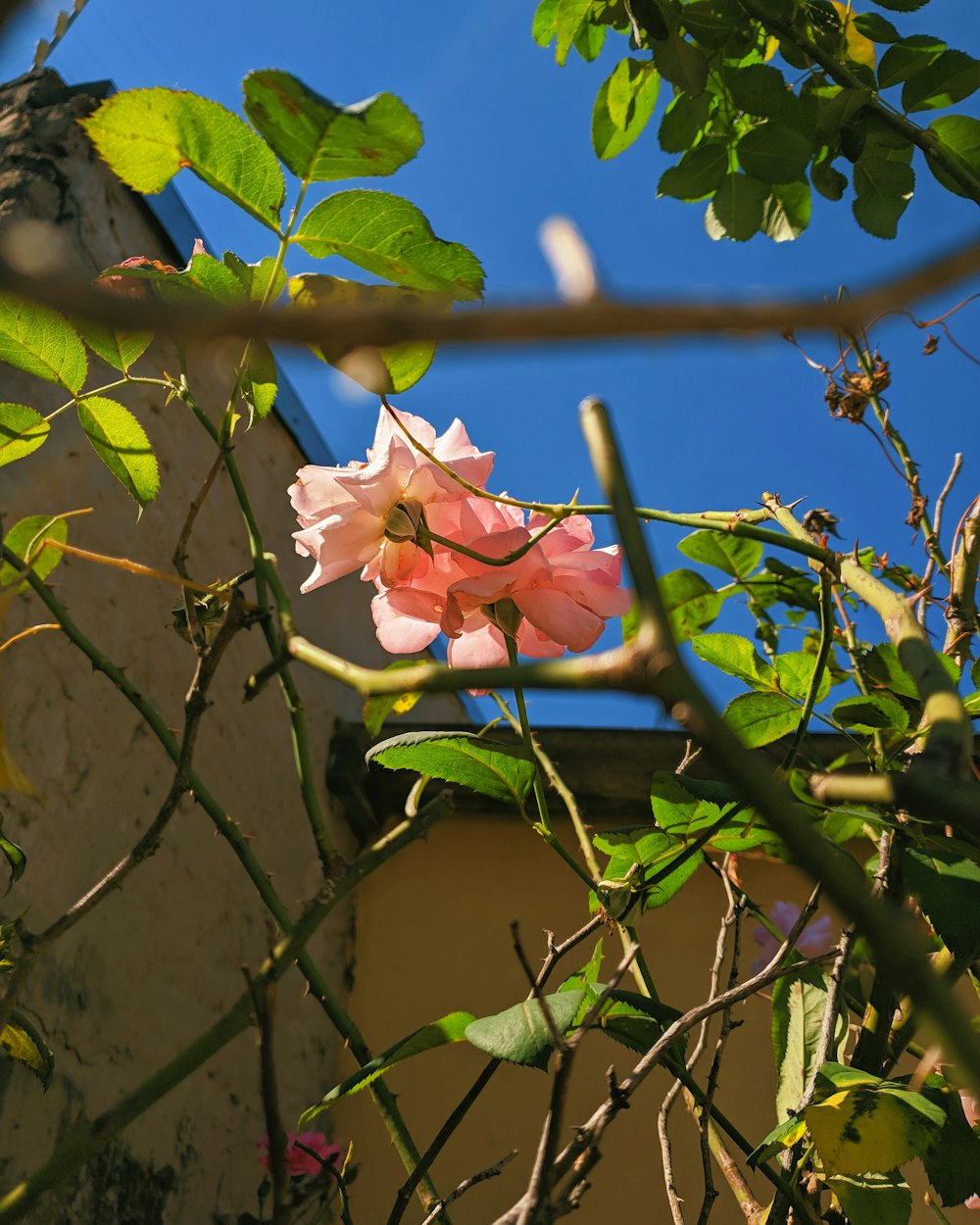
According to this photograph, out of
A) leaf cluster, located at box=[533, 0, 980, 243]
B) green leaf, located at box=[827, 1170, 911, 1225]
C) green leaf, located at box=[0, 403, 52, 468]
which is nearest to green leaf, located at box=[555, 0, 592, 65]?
leaf cluster, located at box=[533, 0, 980, 243]

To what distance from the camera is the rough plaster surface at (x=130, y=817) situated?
122 cm

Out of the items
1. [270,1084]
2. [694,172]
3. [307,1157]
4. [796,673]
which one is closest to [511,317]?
[270,1084]

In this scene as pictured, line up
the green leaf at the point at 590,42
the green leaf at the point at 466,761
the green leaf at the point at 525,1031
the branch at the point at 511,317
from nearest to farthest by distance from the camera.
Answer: the branch at the point at 511,317
the green leaf at the point at 525,1031
the green leaf at the point at 466,761
the green leaf at the point at 590,42

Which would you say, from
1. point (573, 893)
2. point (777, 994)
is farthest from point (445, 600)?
point (573, 893)

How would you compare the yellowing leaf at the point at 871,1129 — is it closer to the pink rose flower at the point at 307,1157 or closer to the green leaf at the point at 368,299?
the green leaf at the point at 368,299

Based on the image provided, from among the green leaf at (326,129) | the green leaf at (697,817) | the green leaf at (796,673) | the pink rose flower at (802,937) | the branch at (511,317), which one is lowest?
the pink rose flower at (802,937)

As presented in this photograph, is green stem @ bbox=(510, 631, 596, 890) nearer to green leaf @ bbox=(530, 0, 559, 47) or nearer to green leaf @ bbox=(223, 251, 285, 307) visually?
green leaf @ bbox=(223, 251, 285, 307)

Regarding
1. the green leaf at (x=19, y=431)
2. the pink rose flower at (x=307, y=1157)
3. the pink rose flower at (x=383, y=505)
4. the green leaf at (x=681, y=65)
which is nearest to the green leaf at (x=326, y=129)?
the pink rose flower at (x=383, y=505)

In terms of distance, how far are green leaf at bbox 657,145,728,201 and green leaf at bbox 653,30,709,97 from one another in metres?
0.12

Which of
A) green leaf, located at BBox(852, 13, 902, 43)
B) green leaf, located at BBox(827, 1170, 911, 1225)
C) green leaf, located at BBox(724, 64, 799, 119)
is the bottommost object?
green leaf, located at BBox(827, 1170, 911, 1225)

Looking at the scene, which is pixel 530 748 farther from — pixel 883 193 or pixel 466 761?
pixel 883 193

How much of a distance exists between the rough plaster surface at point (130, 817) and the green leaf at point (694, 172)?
0.48 m

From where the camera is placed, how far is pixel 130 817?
1.46m

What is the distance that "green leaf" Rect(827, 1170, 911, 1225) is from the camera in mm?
580
